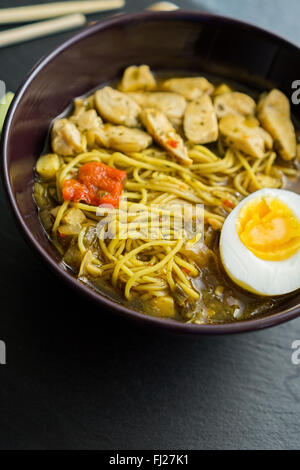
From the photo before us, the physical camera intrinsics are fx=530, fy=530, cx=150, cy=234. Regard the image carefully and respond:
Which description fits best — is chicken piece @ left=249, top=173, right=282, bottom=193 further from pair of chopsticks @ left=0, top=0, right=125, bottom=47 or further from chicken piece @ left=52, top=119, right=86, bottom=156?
pair of chopsticks @ left=0, top=0, right=125, bottom=47

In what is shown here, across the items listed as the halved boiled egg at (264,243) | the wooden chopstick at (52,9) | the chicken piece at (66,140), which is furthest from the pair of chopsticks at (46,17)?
the halved boiled egg at (264,243)

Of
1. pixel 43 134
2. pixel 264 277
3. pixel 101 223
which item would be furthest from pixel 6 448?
pixel 43 134

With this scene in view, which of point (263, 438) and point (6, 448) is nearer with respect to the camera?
point (6, 448)

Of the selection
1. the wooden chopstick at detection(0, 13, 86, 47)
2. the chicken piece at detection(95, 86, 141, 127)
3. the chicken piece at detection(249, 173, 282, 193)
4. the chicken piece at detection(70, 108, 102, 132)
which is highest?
the wooden chopstick at detection(0, 13, 86, 47)

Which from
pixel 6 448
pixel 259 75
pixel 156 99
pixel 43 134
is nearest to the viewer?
pixel 6 448

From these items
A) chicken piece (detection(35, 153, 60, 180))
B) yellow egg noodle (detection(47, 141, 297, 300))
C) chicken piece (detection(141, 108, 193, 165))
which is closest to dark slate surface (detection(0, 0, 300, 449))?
yellow egg noodle (detection(47, 141, 297, 300))

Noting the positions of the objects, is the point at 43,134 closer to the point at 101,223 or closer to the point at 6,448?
the point at 101,223

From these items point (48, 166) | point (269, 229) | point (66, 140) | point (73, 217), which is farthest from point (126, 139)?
point (269, 229)
